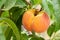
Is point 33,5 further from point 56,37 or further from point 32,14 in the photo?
point 56,37

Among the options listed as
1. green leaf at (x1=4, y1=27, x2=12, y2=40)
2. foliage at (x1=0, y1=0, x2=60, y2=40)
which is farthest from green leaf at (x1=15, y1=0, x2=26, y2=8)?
green leaf at (x1=4, y1=27, x2=12, y2=40)

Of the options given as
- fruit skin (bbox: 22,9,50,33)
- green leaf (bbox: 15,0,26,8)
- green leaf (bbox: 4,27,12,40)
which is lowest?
green leaf (bbox: 4,27,12,40)

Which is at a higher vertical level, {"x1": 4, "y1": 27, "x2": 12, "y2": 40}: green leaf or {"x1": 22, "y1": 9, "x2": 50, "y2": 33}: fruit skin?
{"x1": 22, "y1": 9, "x2": 50, "y2": 33}: fruit skin

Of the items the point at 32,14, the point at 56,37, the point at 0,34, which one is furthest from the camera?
the point at 56,37

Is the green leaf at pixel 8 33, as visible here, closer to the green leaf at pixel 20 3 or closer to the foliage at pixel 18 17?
the foliage at pixel 18 17

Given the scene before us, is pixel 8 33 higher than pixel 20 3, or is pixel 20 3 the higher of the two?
pixel 20 3

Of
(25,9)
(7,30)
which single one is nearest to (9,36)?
(7,30)

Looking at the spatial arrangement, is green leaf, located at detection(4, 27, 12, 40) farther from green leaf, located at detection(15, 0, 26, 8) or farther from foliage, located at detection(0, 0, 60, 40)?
green leaf, located at detection(15, 0, 26, 8)

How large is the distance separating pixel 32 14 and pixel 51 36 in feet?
0.64

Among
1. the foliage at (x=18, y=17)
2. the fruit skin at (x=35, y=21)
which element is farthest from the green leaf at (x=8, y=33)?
the fruit skin at (x=35, y=21)

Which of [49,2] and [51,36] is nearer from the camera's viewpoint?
[49,2]

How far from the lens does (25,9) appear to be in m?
0.64

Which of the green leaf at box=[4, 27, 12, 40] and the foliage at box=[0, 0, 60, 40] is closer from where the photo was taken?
the foliage at box=[0, 0, 60, 40]

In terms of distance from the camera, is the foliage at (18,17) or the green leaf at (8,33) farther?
the green leaf at (8,33)
